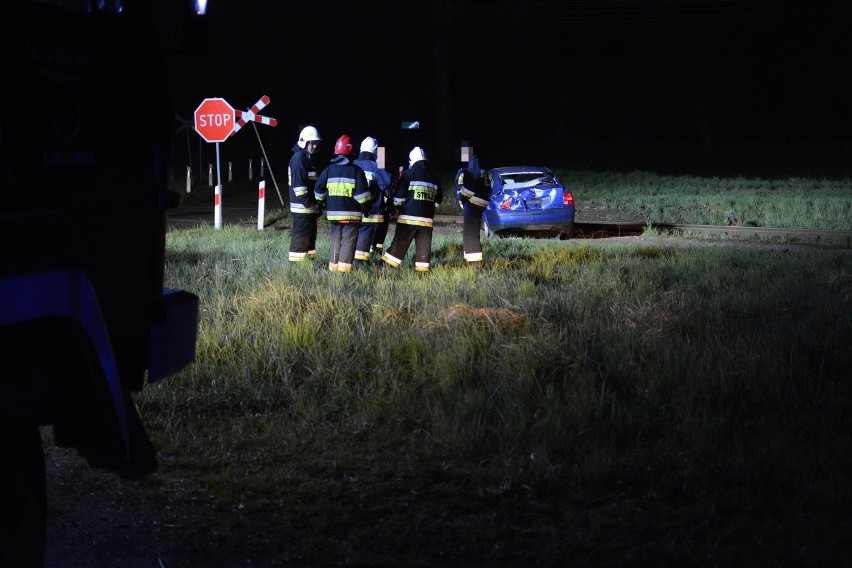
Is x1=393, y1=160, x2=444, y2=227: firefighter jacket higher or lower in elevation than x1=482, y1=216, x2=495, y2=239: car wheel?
higher

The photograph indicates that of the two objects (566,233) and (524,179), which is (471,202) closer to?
(524,179)

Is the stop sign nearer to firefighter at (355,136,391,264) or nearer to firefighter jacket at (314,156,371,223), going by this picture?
firefighter at (355,136,391,264)

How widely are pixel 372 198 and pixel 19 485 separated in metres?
9.92

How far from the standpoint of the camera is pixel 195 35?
4141 millimetres

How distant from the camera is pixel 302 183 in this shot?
1327cm

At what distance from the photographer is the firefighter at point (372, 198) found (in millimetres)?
13289

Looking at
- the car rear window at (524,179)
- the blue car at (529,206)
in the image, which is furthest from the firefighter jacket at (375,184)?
the car rear window at (524,179)

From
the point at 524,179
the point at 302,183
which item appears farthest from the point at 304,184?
the point at 524,179

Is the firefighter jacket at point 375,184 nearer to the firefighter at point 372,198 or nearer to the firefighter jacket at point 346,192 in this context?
the firefighter at point 372,198

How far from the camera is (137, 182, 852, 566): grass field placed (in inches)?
180

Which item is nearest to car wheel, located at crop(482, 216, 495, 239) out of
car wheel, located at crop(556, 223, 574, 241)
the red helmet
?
car wheel, located at crop(556, 223, 574, 241)

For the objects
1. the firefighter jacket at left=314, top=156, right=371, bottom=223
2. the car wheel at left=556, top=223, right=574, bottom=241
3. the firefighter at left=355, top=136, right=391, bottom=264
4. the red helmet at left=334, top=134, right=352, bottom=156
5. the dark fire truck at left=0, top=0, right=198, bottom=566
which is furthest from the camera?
the car wheel at left=556, top=223, right=574, bottom=241

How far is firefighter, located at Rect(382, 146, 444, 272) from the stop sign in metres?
6.13

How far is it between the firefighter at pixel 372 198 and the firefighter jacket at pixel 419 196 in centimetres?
38
